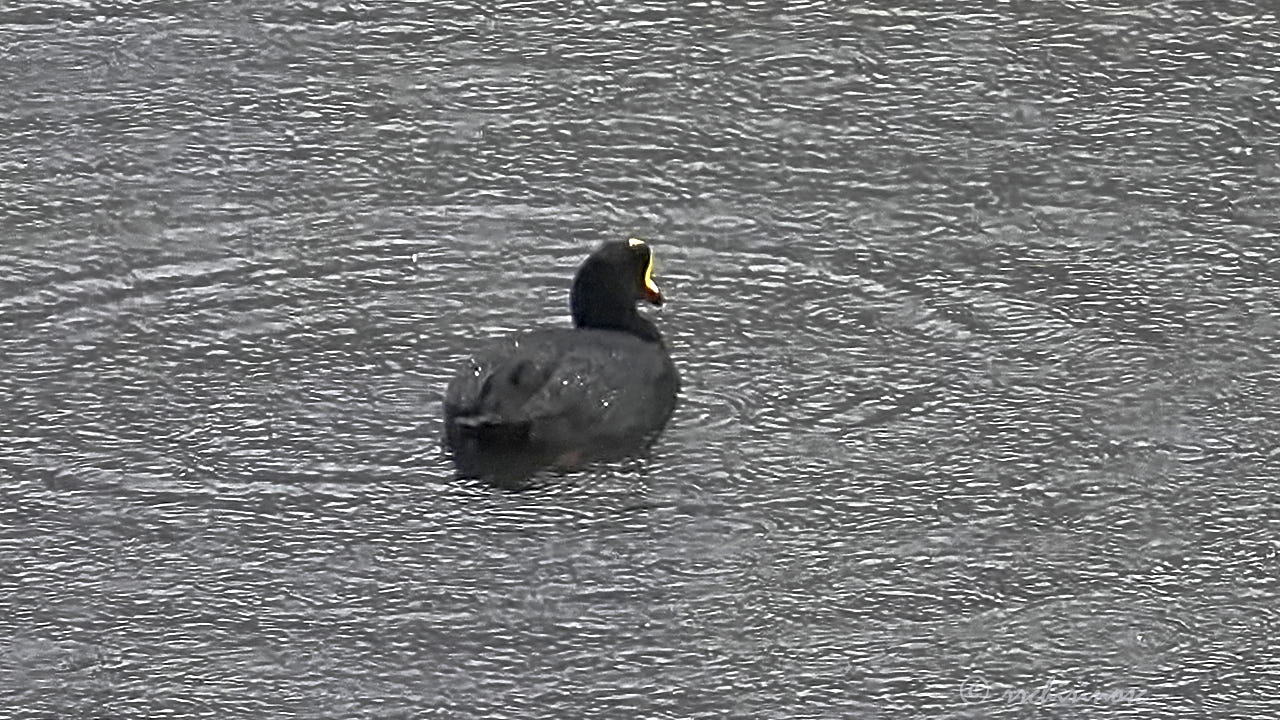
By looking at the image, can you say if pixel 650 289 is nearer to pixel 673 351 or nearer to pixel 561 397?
pixel 673 351

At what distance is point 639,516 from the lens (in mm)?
12641

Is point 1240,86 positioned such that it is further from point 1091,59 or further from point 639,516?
point 639,516

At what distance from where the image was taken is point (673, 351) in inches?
550

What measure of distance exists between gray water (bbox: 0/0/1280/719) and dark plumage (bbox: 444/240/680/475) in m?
0.15

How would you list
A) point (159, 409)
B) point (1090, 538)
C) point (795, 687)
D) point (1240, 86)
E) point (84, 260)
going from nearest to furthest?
point (795, 687) < point (1090, 538) < point (159, 409) < point (84, 260) < point (1240, 86)

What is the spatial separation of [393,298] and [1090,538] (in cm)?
326

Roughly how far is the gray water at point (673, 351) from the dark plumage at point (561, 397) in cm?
15

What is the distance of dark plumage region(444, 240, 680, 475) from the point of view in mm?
13156

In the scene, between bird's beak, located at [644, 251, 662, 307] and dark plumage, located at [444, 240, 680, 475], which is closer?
dark plumage, located at [444, 240, 680, 475]

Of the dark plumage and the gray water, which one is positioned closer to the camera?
the gray water

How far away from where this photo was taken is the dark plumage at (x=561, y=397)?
13.2 metres

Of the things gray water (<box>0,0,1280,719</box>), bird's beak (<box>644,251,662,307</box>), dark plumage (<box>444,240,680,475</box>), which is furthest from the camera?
bird's beak (<box>644,251,662,307</box>)

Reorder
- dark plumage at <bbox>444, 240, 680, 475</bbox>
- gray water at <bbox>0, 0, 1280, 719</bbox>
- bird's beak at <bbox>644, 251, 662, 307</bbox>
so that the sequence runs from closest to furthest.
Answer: gray water at <bbox>0, 0, 1280, 719</bbox>
dark plumage at <bbox>444, 240, 680, 475</bbox>
bird's beak at <bbox>644, 251, 662, 307</bbox>

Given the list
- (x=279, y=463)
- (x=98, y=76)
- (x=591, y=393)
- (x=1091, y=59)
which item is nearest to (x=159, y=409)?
(x=279, y=463)
